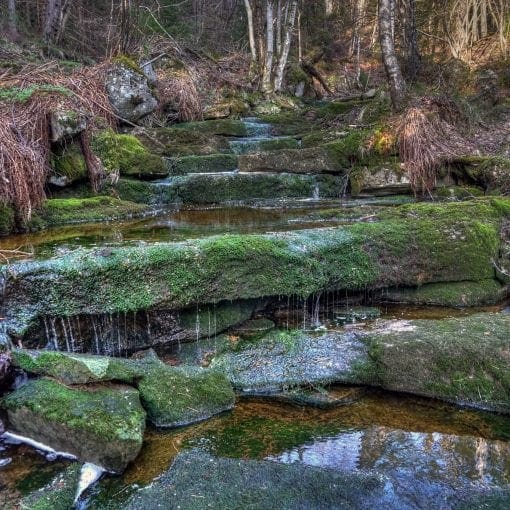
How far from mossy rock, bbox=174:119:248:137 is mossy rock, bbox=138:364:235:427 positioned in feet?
26.1

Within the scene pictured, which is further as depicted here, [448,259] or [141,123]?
[141,123]

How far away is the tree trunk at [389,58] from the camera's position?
9117mm

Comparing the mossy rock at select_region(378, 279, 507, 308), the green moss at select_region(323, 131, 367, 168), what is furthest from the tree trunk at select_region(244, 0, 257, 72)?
the mossy rock at select_region(378, 279, 507, 308)

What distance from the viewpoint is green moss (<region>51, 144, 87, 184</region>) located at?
20.8 feet

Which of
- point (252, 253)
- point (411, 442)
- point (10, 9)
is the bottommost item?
point (411, 442)

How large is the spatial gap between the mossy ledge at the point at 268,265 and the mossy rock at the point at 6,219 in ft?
5.78

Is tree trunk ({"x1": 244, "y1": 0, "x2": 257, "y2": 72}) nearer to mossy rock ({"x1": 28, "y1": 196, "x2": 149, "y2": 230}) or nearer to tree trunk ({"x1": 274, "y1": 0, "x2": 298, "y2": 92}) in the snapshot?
tree trunk ({"x1": 274, "y1": 0, "x2": 298, "y2": 92})

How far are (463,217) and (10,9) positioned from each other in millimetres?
13357

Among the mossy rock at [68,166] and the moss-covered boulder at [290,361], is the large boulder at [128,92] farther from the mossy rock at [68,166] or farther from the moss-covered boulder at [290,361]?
the moss-covered boulder at [290,361]

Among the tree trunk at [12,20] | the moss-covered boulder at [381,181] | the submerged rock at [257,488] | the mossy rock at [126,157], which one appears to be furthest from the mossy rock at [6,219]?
the tree trunk at [12,20]

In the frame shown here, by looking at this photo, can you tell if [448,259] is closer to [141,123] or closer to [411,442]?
[411,442]

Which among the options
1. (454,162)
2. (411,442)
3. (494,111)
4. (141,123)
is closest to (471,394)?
(411,442)

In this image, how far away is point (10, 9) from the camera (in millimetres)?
12914

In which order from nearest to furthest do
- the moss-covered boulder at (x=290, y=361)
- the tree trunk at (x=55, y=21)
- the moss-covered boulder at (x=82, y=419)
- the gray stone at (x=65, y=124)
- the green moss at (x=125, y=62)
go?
1. the moss-covered boulder at (x=82, y=419)
2. the moss-covered boulder at (x=290, y=361)
3. the gray stone at (x=65, y=124)
4. the green moss at (x=125, y=62)
5. the tree trunk at (x=55, y=21)
